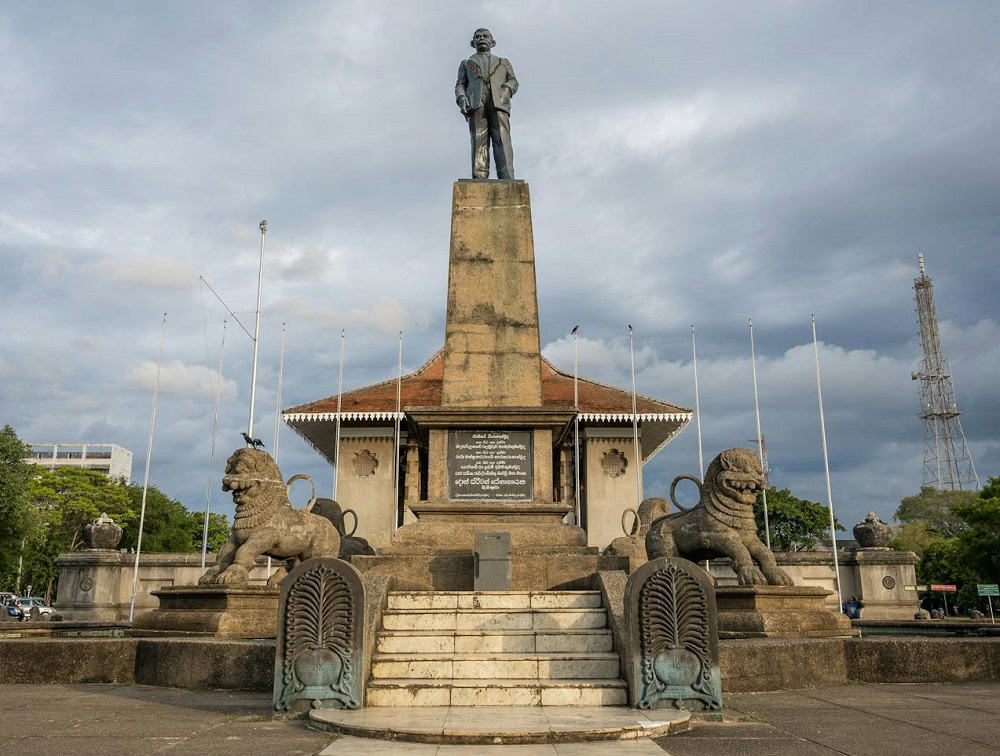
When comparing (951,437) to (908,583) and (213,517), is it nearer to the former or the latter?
(908,583)

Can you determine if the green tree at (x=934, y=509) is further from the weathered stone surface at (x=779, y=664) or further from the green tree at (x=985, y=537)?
the weathered stone surface at (x=779, y=664)

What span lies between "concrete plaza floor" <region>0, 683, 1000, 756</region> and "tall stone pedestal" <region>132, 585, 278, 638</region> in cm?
182

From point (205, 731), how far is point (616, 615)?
3442 millimetres

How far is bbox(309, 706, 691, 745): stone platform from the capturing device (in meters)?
5.13

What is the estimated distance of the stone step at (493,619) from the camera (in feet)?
24.5

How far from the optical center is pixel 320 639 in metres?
6.09

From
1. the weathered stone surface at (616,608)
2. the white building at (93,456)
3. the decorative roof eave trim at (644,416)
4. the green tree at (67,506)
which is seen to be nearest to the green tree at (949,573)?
the decorative roof eave trim at (644,416)

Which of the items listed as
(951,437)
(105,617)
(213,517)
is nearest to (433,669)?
(105,617)

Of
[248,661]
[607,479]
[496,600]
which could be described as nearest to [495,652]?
[496,600]

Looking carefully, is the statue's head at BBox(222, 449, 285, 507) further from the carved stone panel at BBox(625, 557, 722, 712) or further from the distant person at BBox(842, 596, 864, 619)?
the distant person at BBox(842, 596, 864, 619)

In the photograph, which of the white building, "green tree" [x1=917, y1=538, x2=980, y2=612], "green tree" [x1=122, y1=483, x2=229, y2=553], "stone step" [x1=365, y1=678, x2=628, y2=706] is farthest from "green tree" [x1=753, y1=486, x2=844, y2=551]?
the white building

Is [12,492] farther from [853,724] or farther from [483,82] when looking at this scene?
[853,724]

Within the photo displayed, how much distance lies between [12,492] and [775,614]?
32.4m

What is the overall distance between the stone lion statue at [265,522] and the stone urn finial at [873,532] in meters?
19.0
